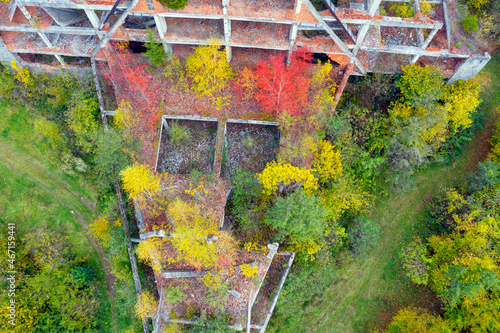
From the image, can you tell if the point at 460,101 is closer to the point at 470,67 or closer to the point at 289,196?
the point at 470,67

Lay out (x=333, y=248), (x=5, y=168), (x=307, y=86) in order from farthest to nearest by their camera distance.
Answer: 1. (x=5, y=168)
2. (x=333, y=248)
3. (x=307, y=86)

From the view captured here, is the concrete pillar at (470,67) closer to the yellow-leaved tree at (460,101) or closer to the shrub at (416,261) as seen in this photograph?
the yellow-leaved tree at (460,101)

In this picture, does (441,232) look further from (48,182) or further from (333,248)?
(48,182)

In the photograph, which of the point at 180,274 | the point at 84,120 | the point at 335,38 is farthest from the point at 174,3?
the point at 180,274

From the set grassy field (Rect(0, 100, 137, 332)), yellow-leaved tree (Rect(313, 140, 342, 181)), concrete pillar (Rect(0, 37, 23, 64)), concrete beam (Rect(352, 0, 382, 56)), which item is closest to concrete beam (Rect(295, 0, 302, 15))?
concrete beam (Rect(352, 0, 382, 56))

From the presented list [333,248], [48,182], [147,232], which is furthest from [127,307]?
[333,248]
